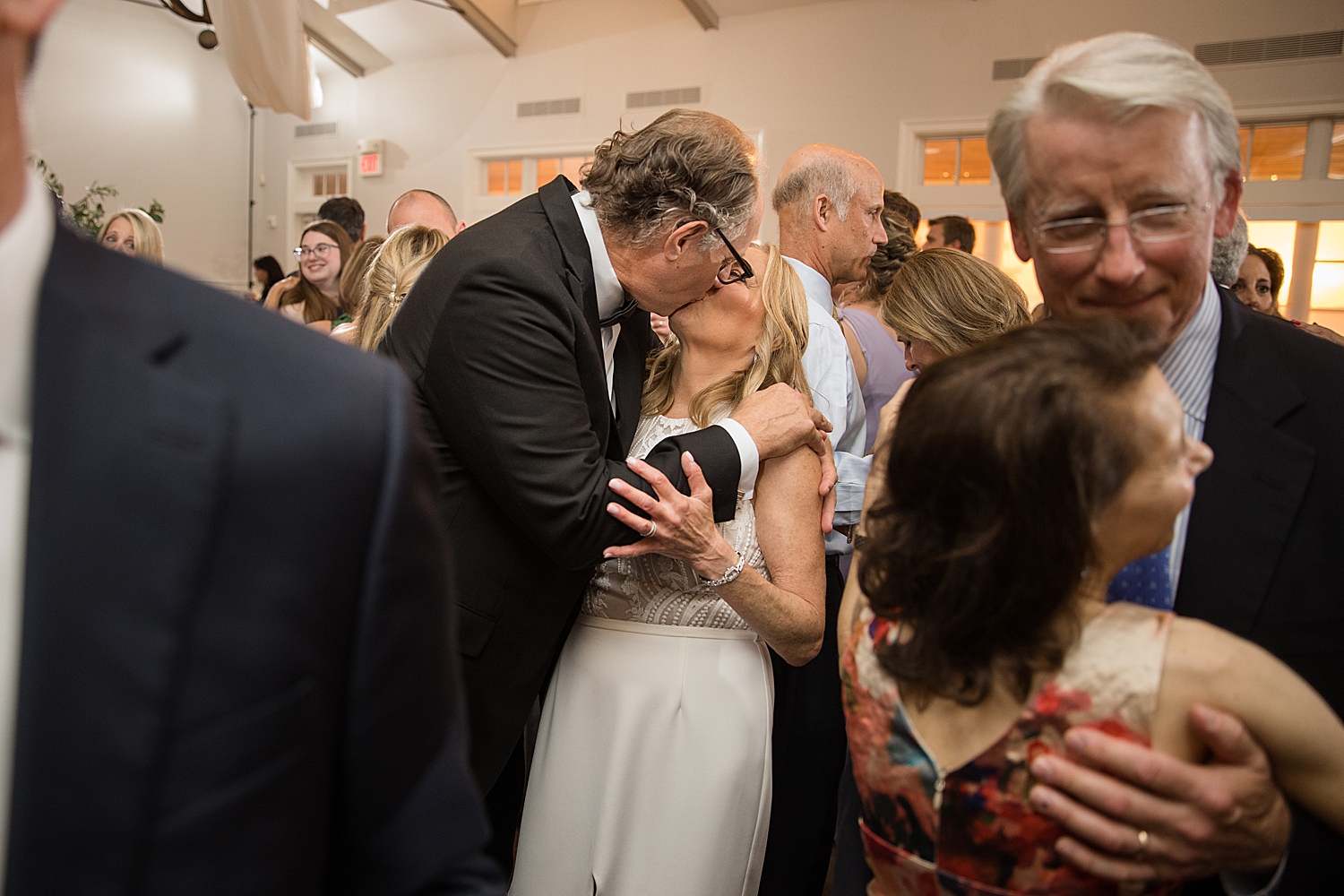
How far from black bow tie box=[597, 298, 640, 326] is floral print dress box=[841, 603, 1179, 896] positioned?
3.37 feet

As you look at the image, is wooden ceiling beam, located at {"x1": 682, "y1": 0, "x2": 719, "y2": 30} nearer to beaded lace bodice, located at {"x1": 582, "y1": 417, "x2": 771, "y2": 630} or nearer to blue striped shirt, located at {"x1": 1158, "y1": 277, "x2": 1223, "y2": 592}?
beaded lace bodice, located at {"x1": 582, "y1": 417, "x2": 771, "y2": 630}

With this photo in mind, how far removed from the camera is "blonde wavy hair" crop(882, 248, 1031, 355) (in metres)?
2.39

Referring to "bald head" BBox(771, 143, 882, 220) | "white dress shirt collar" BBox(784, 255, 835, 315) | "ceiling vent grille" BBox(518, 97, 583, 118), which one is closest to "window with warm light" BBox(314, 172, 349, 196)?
"ceiling vent grille" BBox(518, 97, 583, 118)

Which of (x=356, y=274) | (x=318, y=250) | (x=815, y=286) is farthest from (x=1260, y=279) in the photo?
(x=318, y=250)

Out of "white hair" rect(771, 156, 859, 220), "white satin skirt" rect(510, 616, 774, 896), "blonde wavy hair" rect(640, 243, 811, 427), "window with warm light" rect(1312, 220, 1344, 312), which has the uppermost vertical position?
"window with warm light" rect(1312, 220, 1344, 312)

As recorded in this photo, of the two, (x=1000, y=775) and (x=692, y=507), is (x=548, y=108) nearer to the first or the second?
(x=692, y=507)

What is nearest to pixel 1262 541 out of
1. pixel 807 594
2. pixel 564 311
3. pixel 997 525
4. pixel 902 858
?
pixel 997 525

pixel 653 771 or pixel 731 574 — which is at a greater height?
pixel 731 574

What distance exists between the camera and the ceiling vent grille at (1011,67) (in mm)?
7172

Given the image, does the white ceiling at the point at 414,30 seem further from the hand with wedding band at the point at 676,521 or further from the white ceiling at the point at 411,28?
the hand with wedding band at the point at 676,521

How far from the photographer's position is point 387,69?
10227 mm

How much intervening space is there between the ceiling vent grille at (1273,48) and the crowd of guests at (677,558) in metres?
6.51

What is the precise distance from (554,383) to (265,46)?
446 centimetres

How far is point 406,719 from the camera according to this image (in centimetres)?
64
